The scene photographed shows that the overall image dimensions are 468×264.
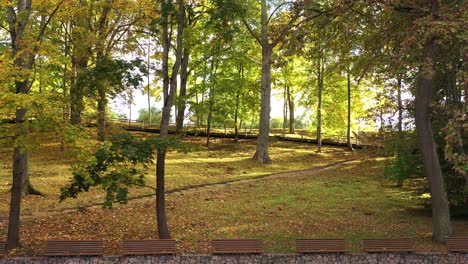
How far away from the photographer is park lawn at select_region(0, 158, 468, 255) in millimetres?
12406

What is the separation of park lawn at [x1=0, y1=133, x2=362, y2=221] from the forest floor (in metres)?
0.05

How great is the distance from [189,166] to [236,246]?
13163 millimetres

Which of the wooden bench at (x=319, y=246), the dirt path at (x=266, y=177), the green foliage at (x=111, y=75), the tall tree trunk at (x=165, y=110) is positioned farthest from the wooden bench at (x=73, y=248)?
the dirt path at (x=266, y=177)

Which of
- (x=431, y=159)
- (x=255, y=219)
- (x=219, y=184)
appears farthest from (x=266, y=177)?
(x=431, y=159)

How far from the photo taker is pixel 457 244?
1154 centimetres

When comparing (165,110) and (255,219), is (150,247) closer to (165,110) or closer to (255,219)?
(165,110)

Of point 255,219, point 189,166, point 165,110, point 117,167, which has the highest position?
point 165,110

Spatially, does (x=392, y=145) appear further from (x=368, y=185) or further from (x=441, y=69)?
(x=368, y=185)

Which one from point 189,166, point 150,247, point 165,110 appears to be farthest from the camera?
point 189,166

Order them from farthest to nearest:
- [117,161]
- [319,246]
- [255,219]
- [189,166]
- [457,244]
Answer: [189,166] → [255,219] → [457,244] → [319,246] → [117,161]

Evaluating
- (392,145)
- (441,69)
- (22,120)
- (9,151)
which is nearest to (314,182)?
(392,145)

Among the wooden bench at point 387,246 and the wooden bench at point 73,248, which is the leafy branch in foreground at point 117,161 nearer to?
the wooden bench at point 73,248

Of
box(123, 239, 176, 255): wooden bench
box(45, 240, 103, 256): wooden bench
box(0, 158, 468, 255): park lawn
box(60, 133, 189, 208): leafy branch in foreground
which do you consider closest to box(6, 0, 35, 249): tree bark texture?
box(0, 158, 468, 255): park lawn

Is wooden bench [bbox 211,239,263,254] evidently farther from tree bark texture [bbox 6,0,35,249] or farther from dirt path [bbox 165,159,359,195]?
dirt path [bbox 165,159,359,195]
